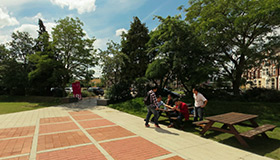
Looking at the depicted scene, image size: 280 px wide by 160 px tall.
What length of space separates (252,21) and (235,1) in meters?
1.53

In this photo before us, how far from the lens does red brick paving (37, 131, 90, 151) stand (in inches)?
199

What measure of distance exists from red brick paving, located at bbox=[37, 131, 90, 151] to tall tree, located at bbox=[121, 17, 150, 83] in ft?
35.7

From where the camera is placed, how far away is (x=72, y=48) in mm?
19672

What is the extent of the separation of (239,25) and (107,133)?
895 cm

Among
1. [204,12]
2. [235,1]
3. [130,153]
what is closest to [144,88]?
[204,12]

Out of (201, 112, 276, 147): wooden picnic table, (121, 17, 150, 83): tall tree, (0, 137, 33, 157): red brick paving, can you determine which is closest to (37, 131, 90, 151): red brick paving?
(0, 137, 33, 157): red brick paving

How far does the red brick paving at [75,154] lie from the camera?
4137 millimetres

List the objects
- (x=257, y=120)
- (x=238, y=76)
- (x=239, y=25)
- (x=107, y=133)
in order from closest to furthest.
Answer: (x=107, y=133), (x=257, y=120), (x=239, y=25), (x=238, y=76)

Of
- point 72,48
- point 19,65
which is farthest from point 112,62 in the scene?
point 19,65

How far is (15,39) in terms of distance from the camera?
27.5 metres

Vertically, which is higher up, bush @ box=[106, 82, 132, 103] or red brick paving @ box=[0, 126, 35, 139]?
bush @ box=[106, 82, 132, 103]

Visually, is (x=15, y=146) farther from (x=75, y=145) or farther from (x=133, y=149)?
(x=133, y=149)

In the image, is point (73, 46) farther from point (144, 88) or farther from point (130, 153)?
point (130, 153)

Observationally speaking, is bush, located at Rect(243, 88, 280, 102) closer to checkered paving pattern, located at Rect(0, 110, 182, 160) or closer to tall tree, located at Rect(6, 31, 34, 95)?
checkered paving pattern, located at Rect(0, 110, 182, 160)
